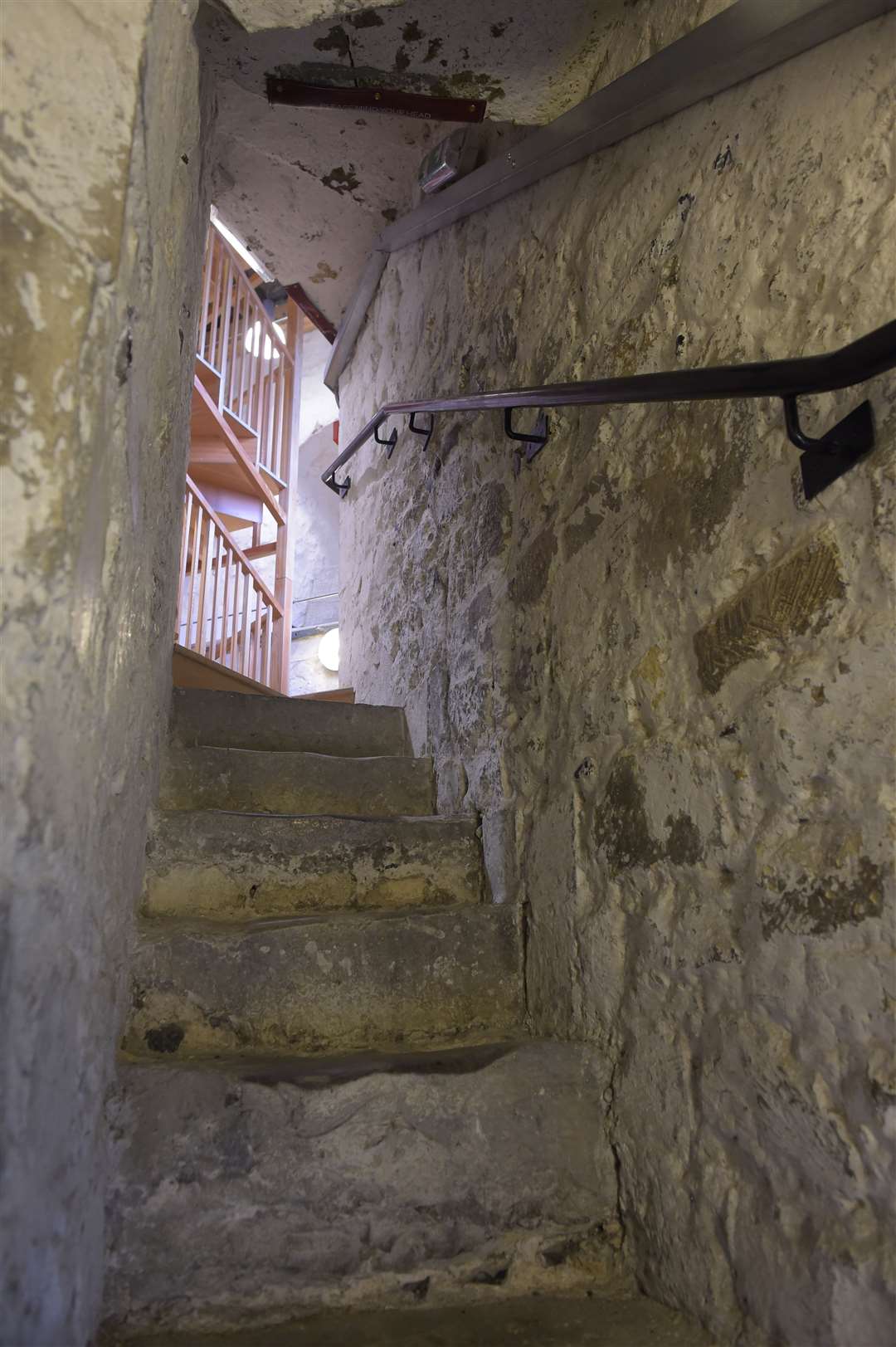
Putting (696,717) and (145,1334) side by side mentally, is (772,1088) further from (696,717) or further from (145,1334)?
(145,1334)

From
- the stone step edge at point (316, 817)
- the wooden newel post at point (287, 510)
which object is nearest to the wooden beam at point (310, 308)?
the wooden newel post at point (287, 510)

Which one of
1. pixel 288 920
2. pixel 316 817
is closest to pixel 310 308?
pixel 316 817

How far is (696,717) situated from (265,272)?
2.92 m

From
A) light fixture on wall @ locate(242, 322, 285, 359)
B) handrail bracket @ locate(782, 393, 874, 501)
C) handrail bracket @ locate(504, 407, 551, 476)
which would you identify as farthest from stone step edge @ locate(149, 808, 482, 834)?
light fixture on wall @ locate(242, 322, 285, 359)

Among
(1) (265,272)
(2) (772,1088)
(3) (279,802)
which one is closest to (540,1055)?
(2) (772,1088)

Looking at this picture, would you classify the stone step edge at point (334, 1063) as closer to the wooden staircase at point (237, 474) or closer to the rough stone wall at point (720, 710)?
the rough stone wall at point (720, 710)

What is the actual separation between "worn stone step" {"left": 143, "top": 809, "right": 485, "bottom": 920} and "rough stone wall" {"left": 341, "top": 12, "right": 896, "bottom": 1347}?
11 centimetres

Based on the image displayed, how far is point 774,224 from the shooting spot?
1.21 m

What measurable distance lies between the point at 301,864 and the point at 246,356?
13.5 feet

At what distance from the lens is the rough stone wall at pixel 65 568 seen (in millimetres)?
788

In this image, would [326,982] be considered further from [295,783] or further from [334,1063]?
[295,783]

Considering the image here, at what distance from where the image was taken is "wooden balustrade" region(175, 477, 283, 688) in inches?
145

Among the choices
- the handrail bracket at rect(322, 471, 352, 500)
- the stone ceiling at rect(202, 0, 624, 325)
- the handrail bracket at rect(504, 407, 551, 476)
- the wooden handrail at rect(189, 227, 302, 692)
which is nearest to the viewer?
the handrail bracket at rect(504, 407, 551, 476)

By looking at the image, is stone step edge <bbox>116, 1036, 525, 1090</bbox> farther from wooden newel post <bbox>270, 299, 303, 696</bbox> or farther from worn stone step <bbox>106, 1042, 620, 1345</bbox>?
wooden newel post <bbox>270, 299, 303, 696</bbox>
